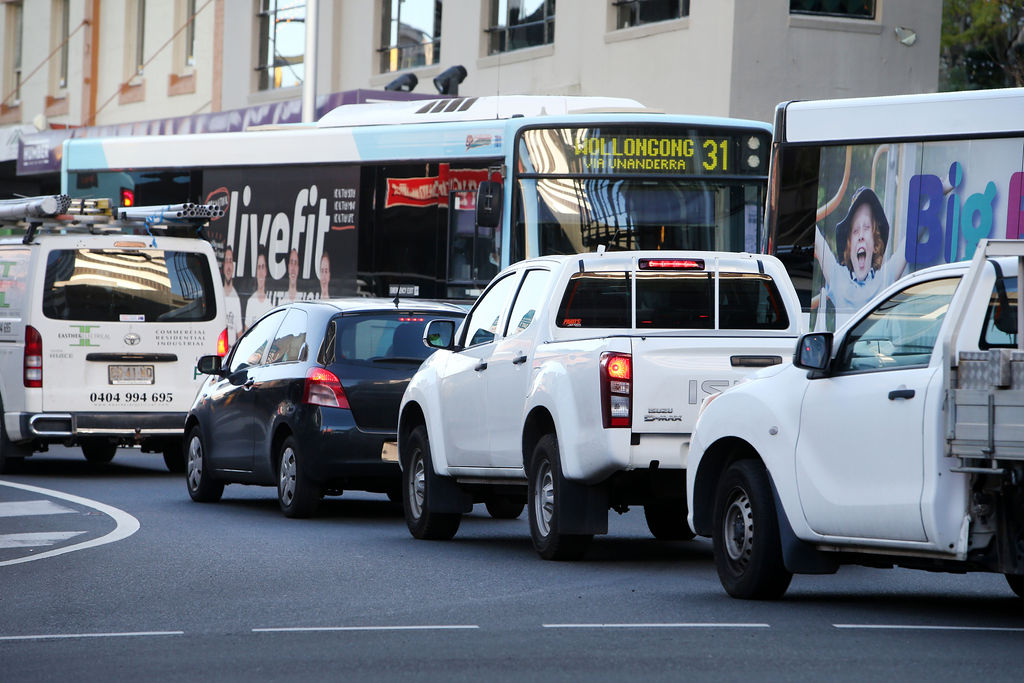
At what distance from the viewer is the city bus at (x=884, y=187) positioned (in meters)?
14.4

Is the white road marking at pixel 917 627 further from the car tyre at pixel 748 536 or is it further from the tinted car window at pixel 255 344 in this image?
the tinted car window at pixel 255 344

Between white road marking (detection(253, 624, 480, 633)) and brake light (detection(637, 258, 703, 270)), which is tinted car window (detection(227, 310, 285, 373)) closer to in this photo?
brake light (detection(637, 258, 703, 270))

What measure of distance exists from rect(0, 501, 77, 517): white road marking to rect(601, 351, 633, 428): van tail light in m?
5.46

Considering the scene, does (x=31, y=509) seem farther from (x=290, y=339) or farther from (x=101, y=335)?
(x=101, y=335)

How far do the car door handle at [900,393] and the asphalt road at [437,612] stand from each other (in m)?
0.99

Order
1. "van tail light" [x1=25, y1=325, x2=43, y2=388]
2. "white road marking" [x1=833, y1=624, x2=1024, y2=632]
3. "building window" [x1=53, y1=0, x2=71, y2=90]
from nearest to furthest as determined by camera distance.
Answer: "white road marking" [x1=833, y1=624, x2=1024, y2=632], "van tail light" [x1=25, y1=325, x2=43, y2=388], "building window" [x1=53, y1=0, x2=71, y2=90]

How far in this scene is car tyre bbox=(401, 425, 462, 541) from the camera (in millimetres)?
12500

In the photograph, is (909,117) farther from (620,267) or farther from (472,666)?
(472,666)

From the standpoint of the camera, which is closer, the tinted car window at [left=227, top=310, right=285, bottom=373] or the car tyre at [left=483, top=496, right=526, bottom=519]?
the car tyre at [left=483, top=496, right=526, bottom=519]

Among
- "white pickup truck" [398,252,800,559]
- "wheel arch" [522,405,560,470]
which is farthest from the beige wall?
"wheel arch" [522,405,560,470]

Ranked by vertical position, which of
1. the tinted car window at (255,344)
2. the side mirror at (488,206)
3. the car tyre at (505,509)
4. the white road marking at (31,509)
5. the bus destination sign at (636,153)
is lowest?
the white road marking at (31,509)

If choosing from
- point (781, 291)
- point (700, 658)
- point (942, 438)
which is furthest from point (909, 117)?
point (700, 658)

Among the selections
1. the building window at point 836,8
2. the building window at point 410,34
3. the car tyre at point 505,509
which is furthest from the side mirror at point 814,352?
the building window at point 410,34

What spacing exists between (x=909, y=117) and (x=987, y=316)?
24.6ft
